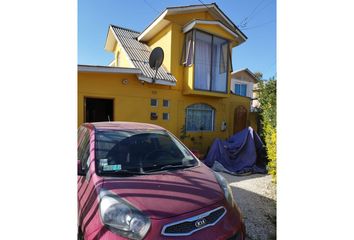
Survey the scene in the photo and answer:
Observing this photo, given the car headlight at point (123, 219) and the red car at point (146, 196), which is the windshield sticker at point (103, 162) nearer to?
the red car at point (146, 196)

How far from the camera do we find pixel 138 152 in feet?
8.42

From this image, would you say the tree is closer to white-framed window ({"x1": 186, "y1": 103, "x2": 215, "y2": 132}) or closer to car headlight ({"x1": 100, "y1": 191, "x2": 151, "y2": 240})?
white-framed window ({"x1": 186, "y1": 103, "x2": 215, "y2": 132})

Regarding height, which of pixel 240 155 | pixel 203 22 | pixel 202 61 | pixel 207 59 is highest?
pixel 203 22

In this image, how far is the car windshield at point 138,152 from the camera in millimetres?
2266

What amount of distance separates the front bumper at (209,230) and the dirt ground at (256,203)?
1.02 metres

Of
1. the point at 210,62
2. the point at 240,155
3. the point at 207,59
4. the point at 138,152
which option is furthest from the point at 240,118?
the point at 138,152

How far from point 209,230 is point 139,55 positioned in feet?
26.6

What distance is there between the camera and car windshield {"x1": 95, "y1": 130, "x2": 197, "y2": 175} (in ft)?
7.43

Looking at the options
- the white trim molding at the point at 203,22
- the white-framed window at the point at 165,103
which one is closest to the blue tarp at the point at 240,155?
the white-framed window at the point at 165,103

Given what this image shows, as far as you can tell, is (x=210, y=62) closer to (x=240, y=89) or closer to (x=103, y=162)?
(x=103, y=162)
